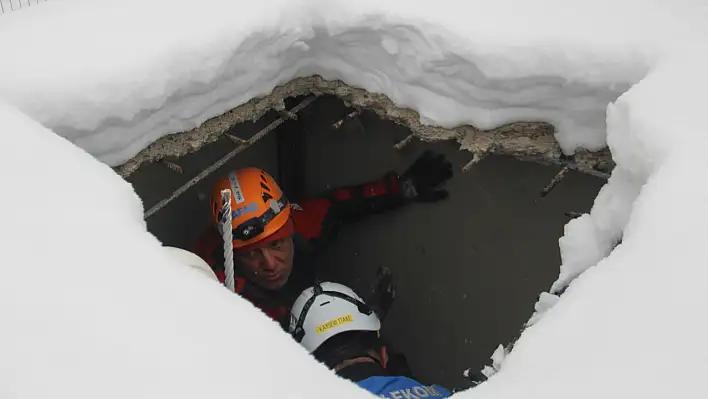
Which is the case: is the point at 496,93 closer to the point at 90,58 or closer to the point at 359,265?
the point at 90,58

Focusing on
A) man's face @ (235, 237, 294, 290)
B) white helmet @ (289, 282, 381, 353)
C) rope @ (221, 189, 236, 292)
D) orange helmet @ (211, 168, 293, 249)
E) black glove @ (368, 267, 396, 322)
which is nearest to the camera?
rope @ (221, 189, 236, 292)

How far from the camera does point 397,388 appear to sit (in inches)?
116

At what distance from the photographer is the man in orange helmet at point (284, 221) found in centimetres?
372

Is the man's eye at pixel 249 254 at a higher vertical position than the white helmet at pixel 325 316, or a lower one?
higher

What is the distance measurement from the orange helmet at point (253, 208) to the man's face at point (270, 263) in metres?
0.08

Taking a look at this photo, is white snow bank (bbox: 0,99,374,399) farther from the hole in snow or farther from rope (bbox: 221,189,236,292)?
the hole in snow

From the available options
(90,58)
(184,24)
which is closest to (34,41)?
(90,58)

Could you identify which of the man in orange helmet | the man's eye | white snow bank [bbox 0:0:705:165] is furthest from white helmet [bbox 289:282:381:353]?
white snow bank [bbox 0:0:705:165]

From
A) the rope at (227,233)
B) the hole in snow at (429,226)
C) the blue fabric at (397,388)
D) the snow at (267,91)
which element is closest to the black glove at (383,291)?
the hole in snow at (429,226)

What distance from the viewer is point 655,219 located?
1861 millimetres

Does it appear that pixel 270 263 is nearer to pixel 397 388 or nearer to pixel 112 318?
pixel 397 388

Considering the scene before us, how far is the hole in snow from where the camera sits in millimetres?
3551

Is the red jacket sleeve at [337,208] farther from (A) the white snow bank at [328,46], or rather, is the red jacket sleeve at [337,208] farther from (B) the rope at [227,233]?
(B) the rope at [227,233]

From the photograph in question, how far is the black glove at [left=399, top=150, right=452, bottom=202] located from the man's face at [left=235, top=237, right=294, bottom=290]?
0.73 meters
